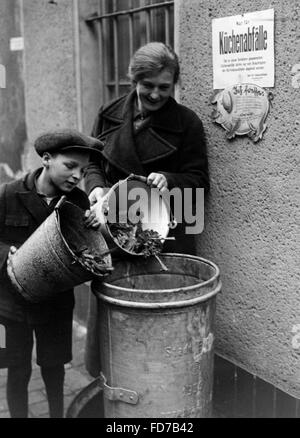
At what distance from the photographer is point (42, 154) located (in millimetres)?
3014

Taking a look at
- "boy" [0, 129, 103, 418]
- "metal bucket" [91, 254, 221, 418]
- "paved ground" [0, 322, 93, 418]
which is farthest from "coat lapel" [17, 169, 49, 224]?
"paved ground" [0, 322, 93, 418]

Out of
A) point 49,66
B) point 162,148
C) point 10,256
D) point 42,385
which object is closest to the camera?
point 10,256

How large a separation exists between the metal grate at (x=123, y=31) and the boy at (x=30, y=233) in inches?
58.7

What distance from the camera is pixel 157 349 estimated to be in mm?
2736

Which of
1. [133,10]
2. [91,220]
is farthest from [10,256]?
[133,10]

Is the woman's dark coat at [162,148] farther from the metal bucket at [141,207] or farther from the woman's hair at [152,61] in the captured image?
the woman's hair at [152,61]

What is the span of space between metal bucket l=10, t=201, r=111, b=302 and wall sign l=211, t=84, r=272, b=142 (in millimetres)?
1033

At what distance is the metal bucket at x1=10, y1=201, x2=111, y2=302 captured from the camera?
2.64 m

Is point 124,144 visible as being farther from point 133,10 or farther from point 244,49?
point 133,10

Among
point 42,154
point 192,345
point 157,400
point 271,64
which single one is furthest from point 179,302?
point 271,64

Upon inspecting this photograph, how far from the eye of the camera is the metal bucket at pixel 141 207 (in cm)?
327

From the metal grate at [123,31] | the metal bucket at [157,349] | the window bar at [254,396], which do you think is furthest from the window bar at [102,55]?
the window bar at [254,396]
